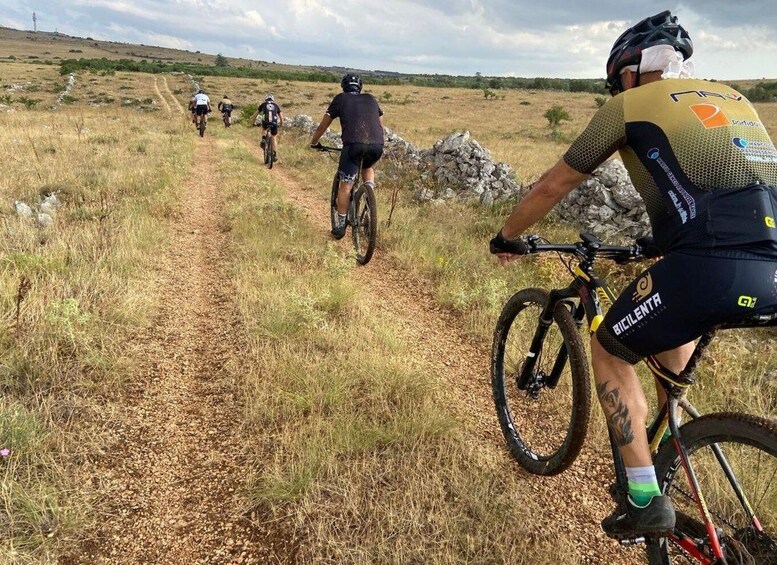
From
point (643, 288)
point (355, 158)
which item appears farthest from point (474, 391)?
point (355, 158)

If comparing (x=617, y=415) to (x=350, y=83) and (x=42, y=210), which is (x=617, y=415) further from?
(x=42, y=210)

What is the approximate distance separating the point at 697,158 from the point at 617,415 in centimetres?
125

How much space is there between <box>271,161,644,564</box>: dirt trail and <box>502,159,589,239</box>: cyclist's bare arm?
1.84 meters

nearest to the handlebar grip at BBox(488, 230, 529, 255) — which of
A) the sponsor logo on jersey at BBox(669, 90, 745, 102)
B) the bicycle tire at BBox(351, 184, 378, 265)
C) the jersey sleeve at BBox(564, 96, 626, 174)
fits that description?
the jersey sleeve at BBox(564, 96, 626, 174)

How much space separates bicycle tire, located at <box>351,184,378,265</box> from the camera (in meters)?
7.06

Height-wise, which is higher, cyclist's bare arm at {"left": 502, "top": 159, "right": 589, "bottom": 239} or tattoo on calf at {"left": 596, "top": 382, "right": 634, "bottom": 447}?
cyclist's bare arm at {"left": 502, "top": 159, "right": 589, "bottom": 239}

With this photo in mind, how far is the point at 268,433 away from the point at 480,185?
9.84 meters

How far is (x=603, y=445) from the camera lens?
12.1 ft

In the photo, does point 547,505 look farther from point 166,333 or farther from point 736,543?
point 166,333

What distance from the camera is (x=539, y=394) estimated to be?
149 inches

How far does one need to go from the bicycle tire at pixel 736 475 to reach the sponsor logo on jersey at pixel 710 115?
4.02 ft

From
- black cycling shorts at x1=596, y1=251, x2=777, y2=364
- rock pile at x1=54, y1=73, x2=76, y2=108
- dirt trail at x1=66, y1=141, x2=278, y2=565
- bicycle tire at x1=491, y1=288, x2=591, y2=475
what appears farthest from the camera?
rock pile at x1=54, y1=73, x2=76, y2=108

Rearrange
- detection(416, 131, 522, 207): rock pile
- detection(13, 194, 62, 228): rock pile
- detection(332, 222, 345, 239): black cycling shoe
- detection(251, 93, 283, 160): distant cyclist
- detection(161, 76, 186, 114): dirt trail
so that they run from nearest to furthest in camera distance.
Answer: detection(13, 194, 62, 228): rock pile, detection(332, 222, 345, 239): black cycling shoe, detection(416, 131, 522, 207): rock pile, detection(251, 93, 283, 160): distant cyclist, detection(161, 76, 186, 114): dirt trail

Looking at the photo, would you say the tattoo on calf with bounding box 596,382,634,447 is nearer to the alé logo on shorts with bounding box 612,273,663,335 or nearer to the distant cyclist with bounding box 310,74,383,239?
the alé logo on shorts with bounding box 612,273,663,335
